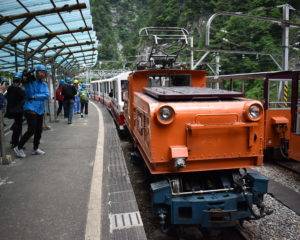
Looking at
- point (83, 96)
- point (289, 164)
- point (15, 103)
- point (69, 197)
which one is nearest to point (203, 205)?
point (69, 197)

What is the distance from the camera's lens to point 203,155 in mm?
3848

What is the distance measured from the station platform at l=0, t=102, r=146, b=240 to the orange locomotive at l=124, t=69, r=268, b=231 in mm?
606

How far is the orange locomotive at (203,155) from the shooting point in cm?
370

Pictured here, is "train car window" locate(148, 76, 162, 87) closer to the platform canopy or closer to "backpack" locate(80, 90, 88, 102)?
the platform canopy

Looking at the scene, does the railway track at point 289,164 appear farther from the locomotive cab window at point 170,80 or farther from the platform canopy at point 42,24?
the platform canopy at point 42,24

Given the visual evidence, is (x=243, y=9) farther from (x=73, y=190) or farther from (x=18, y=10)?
(x=73, y=190)

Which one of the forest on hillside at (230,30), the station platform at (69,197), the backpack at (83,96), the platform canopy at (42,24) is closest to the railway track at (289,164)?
the station platform at (69,197)

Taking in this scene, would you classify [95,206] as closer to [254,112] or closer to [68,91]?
[254,112]

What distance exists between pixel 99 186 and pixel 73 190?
0.39 m

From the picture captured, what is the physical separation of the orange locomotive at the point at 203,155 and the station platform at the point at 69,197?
0.61m

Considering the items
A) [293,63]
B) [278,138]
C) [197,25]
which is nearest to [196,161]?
[278,138]

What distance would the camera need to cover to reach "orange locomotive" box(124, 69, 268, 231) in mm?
3697

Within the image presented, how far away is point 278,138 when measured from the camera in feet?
26.6

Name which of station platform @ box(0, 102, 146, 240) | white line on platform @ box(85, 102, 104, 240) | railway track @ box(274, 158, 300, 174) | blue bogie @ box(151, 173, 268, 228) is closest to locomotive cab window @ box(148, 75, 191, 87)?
station platform @ box(0, 102, 146, 240)
